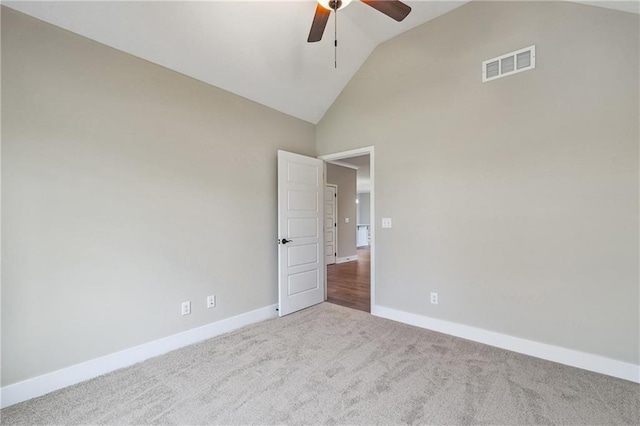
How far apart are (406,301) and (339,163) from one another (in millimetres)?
4466

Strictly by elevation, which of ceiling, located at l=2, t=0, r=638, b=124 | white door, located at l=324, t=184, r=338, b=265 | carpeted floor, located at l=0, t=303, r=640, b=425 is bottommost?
carpeted floor, located at l=0, t=303, r=640, b=425

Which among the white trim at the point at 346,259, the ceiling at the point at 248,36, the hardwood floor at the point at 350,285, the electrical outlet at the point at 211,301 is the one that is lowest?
the hardwood floor at the point at 350,285

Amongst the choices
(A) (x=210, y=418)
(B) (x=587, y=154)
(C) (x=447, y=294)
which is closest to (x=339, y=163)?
(C) (x=447, y=294)

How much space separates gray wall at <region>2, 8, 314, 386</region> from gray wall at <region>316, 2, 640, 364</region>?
1888 millimetres

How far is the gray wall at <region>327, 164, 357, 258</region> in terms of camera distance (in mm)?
7320

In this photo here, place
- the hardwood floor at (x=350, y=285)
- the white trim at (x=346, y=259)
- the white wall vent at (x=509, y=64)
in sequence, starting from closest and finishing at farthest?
the white wall vent at (x=509, y=64) → the hardwood floor at (x=350, y=285) → the white trim at (x=346, y=259)

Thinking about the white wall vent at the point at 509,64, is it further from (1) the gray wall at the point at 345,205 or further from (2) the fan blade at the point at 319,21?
(1) the gray wall at the point at 345,205

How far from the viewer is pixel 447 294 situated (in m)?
2.92

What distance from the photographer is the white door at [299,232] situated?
11.3 feet

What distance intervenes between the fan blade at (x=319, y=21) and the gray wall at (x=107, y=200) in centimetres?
138

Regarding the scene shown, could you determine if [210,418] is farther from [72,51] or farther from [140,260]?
[72,51]

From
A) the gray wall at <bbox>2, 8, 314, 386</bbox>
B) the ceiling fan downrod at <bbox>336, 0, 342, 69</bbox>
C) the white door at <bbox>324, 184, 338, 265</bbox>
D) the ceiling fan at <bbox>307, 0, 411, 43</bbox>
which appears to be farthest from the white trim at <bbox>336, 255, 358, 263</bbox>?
the ceiling fan at <bbox>307, 0, 411, 43</bbox>

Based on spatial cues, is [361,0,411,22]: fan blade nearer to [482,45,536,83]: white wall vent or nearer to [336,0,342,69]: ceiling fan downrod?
[336,0,342,69]: ceiling fan downrod

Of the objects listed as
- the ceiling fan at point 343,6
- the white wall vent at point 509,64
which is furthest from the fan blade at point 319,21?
the white wall vent at point 509,64
